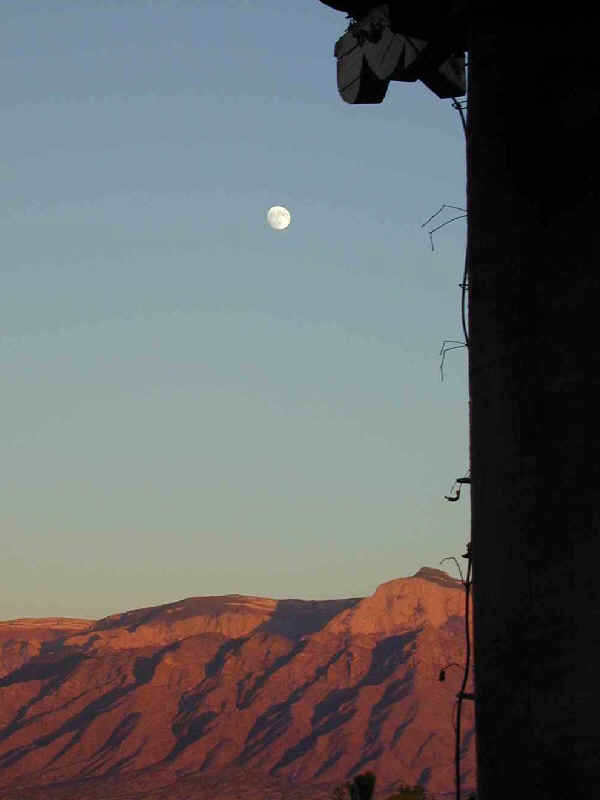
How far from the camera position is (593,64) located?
2771 mm

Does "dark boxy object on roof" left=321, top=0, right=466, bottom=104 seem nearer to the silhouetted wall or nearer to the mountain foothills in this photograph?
the silhouetted wall

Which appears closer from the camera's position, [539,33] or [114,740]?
[539,33]

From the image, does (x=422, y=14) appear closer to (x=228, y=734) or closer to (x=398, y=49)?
(x=398, y=49)

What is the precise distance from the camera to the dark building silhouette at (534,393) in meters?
2.55

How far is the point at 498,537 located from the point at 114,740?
184622 millimetres

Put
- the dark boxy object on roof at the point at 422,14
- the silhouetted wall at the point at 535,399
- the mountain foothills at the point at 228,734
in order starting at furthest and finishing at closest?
the mountain foothills at the point at 228,734 < the dark boxy object on roof at the point at 422,14 < the silhouetted wall at the point at 535,399

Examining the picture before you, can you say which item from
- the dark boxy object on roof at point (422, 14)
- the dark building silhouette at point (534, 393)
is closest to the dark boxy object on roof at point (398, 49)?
the dark boxy object on roof at point (422, 14)

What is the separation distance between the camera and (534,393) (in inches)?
105

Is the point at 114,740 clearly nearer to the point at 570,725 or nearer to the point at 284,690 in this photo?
the point at 284,690

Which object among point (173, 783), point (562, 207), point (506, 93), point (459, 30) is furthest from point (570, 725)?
point (173, 783)

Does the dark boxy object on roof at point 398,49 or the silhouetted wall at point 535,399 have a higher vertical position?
the dark boxy object on roof at point 398,49

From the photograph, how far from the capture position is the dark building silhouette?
2549mm

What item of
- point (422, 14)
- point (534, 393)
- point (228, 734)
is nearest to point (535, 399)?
point (534, 393)

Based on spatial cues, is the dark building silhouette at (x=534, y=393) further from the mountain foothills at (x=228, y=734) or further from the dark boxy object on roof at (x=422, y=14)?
the mountain foothills at (x=228, y=734)
